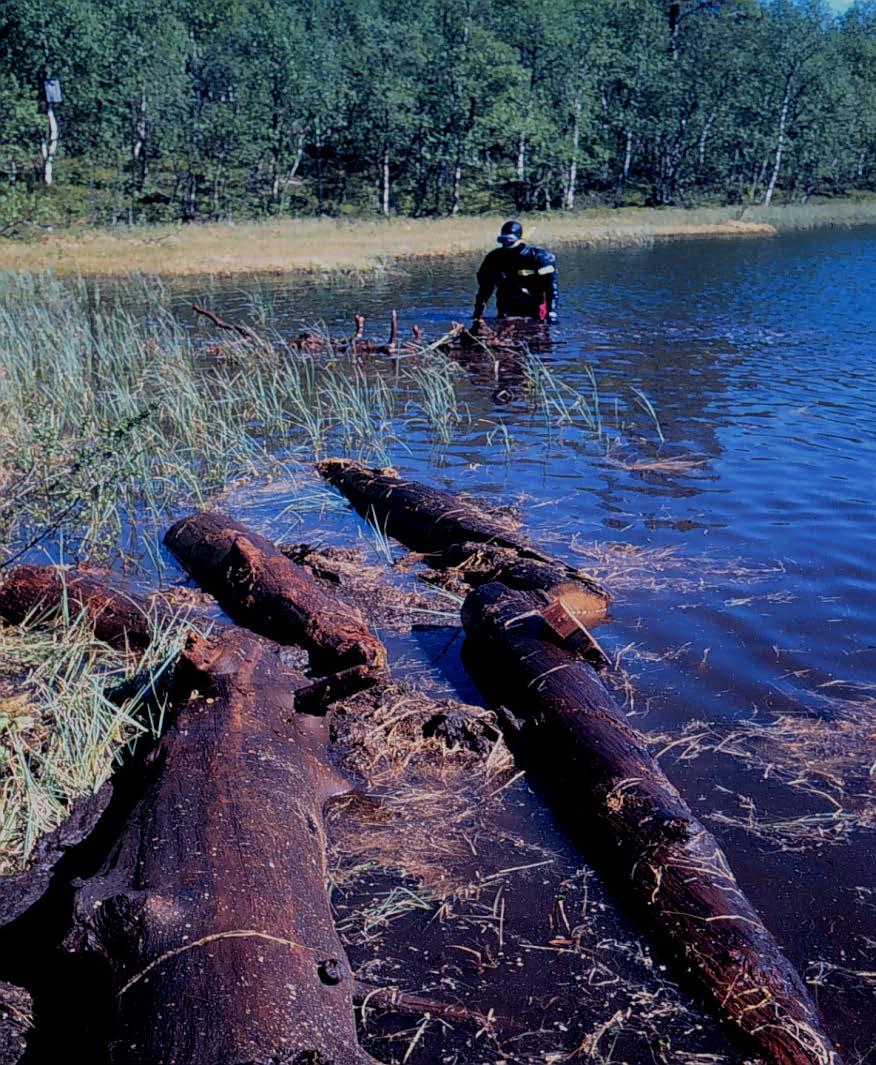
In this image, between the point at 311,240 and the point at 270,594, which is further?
the point at 311,240

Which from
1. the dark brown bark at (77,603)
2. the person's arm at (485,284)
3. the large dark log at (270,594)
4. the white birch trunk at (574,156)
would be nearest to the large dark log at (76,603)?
the dark brown bark at (77,603)

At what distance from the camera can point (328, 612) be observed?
209 inches

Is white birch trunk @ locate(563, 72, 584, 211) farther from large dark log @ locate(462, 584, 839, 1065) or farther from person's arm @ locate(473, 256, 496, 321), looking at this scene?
large dark log @ locate(462, 584, 839, 1065)

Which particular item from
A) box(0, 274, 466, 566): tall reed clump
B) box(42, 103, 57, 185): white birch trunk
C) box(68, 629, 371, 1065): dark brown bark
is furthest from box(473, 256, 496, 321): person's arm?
box(42, 103, 57, 185): white birch trunk

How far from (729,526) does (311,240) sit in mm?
31497

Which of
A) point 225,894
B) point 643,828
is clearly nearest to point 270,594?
point 643,828

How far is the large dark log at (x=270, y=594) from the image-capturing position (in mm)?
5176

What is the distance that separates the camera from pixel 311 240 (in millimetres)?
36219

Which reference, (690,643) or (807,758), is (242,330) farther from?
(807,758)

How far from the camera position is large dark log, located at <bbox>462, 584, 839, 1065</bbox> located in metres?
2.91

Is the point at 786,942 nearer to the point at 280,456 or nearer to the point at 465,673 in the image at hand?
the point at 465,673

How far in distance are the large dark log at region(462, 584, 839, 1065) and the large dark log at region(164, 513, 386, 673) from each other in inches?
30.1

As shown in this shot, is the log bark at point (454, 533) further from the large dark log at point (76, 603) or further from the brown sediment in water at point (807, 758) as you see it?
the large dark log at point (76, 603)

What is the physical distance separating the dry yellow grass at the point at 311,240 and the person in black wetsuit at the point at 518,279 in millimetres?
4800
